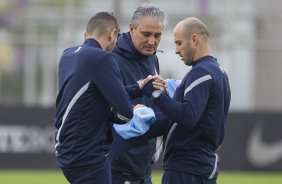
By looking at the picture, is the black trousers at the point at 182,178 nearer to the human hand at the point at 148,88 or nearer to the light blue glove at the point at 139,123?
the light blue glove at the point at 139,123

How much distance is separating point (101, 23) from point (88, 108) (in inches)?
28.4

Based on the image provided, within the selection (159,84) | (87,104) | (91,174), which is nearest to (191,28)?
(159,84)

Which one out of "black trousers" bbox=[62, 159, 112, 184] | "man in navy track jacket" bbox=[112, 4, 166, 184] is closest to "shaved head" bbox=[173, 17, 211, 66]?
"man in navy track jacket" bbox=[112, 4, 166, 184]

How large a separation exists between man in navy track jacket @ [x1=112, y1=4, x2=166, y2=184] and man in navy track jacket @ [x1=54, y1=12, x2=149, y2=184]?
1.52ft

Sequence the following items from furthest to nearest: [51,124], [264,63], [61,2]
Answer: [61,2] < [264,63] < [51,124]

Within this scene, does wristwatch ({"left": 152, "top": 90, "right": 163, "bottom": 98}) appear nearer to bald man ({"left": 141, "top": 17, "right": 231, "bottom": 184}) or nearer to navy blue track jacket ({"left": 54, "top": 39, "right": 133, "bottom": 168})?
bald man ({"left": 141, "top": 17, "right": 231, "bottom": 184})

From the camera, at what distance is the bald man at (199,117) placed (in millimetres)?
7152

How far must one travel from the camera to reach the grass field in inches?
618

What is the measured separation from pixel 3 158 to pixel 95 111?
444 inches

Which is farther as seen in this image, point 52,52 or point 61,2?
point 61,2

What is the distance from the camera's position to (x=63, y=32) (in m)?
22.4

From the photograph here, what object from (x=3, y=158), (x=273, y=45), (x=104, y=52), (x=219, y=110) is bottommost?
(x=3, y=158)

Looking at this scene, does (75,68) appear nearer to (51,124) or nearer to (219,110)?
(219,110)

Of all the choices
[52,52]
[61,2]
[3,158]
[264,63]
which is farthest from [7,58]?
[264,63]
